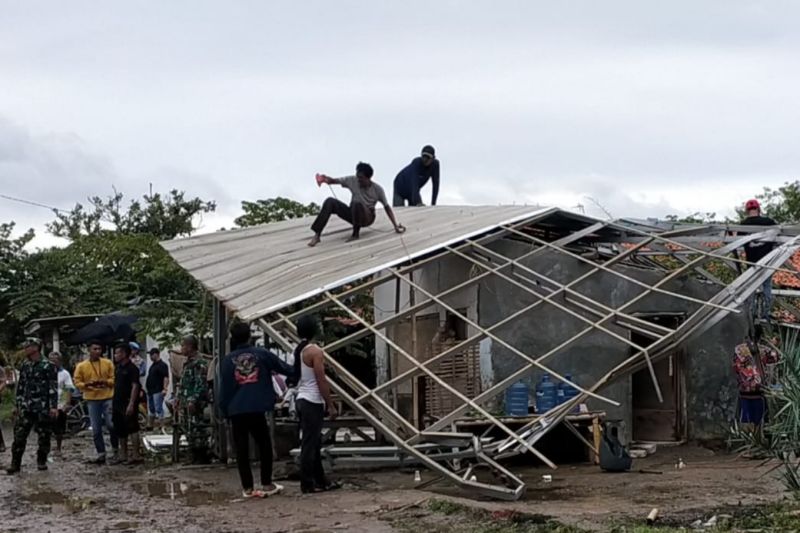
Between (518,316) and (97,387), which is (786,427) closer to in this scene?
(518,316)

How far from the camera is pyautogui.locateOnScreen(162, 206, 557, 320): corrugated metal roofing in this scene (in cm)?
1013

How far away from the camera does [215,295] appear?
1069cm

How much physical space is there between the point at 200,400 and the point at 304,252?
220 centimetres

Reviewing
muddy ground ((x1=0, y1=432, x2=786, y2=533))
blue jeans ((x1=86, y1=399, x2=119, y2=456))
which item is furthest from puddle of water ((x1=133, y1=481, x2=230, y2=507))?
blue jeans ((x1=86, y1=399, x2=119, y2=456))

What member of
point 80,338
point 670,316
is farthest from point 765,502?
point 80,338

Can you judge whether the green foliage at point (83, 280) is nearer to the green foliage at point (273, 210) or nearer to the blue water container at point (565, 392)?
the green foliage at point (273, 210)

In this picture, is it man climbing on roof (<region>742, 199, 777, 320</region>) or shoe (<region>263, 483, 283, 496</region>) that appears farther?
man climbing on roof (<region>742, 199, 777, 320</region>)

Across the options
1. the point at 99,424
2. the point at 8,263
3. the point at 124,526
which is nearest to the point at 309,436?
the point at 124,526

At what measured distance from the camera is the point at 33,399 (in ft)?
40.3

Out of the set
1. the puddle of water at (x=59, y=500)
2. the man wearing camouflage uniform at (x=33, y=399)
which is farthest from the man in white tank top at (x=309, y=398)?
the man wearing camouflage uniform at (x=33, y=399)

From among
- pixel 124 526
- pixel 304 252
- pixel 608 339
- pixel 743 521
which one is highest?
pixel 304 252

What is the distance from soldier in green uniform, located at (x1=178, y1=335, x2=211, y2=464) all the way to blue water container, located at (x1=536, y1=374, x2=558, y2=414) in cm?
394

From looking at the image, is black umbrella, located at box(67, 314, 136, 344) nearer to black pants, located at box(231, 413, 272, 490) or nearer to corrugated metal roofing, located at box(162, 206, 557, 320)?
corrugated metal roofing, located at box(162, 206, 557, 320)

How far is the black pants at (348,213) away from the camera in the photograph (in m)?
12.3
